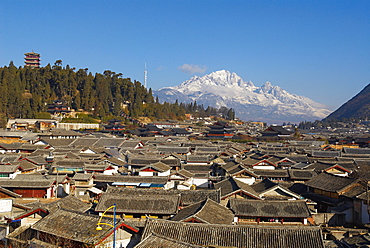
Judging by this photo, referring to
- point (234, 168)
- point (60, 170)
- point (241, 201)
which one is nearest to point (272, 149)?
point (234, 168)

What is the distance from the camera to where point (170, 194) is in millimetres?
19969

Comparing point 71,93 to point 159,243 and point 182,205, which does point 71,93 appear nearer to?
point 182,205

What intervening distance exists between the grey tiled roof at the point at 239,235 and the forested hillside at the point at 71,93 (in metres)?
69.0

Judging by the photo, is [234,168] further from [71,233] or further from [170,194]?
[71,233]

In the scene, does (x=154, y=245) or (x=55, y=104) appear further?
(x=55, y=104)

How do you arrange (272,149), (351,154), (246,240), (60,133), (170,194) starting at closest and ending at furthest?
(246,240), (170,194), (351,154), (272,149), (60,133)

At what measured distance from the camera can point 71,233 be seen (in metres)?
14.2

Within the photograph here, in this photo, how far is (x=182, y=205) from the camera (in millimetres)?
20219

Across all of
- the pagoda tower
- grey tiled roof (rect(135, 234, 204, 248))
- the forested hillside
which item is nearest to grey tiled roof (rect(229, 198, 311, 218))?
grey tiled roof (rect(135, 234, 204, 248))

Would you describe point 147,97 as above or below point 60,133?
above

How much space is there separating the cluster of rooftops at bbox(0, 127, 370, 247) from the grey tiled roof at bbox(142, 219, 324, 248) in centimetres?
4

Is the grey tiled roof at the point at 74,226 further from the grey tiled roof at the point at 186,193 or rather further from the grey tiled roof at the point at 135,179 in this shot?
the grey tiled roof at the point at 135,179

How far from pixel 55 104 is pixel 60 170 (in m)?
56.7

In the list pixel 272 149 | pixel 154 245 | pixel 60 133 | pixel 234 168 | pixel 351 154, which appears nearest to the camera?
pixel 154 245
